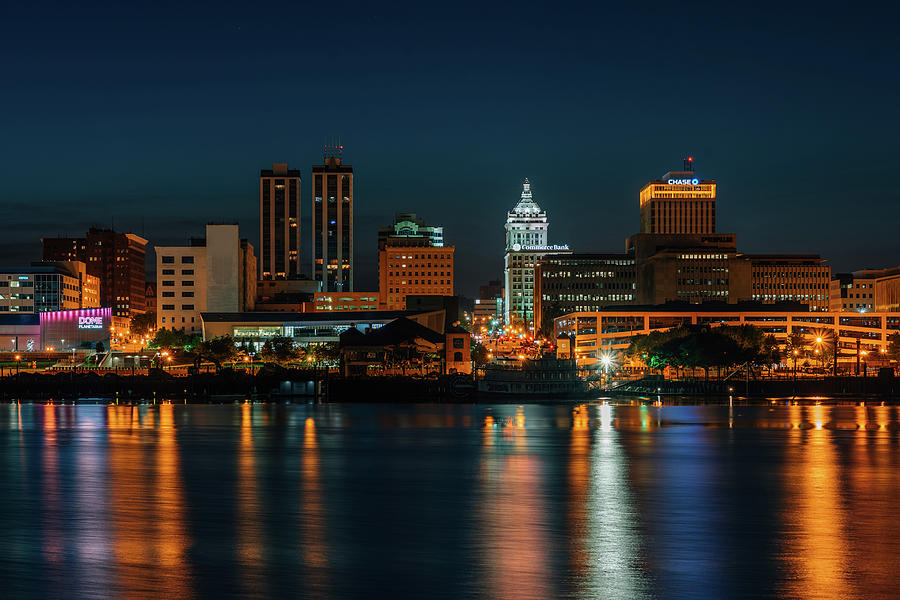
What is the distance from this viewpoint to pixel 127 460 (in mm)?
62000

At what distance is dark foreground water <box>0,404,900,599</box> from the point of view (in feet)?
99.9

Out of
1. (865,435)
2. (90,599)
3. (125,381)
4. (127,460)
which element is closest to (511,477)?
(127,460)

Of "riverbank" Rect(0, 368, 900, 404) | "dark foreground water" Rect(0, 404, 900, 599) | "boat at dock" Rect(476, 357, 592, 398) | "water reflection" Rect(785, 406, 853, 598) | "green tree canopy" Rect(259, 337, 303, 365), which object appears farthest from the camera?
"green tree canopy" Rect(259, 337, 303, 365)

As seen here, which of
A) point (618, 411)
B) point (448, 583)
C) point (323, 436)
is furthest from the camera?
point (618, 411)

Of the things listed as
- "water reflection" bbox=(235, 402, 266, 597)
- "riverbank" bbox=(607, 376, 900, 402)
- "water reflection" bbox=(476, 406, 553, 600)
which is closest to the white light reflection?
"water reflection" bbox=(476, 406, 553, 600)

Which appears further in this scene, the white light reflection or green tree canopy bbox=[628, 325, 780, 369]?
green tree canopy bbox=[628, 325, 780, 369]

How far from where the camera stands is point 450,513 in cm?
4338

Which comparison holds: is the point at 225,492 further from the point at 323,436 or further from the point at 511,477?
the point at 323,436

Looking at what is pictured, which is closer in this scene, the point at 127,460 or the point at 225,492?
the point at 225,492

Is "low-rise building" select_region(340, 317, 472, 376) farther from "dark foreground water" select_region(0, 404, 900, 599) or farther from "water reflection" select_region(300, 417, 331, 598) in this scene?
"water reflection" select_region(300, 417, 331, 598)

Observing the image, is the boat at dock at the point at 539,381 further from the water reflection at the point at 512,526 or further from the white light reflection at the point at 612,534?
the white light reflection at the point at 612,534

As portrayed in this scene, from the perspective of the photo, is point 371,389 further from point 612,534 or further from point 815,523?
point 612,534

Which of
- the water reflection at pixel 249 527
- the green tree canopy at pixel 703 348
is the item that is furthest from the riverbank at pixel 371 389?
the water reflection at pixel 249 527

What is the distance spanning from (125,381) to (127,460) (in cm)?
9058
